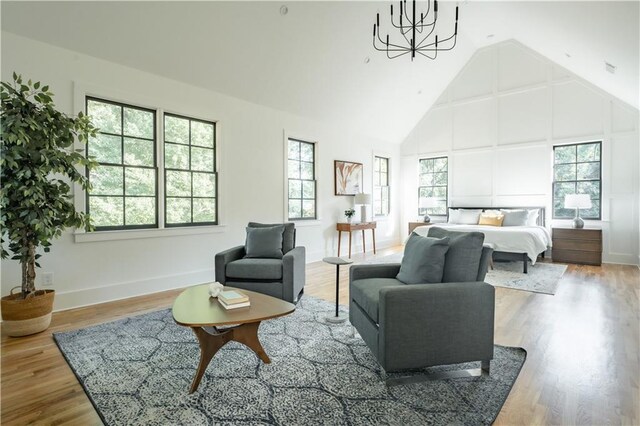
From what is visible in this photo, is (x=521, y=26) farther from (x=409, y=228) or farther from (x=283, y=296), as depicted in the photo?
(x=283, y=296)

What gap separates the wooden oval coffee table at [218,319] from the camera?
6.44 feet

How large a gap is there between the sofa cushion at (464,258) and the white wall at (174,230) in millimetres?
3412

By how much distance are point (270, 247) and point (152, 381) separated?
192cm

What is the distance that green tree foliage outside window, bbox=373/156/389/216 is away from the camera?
317 inches

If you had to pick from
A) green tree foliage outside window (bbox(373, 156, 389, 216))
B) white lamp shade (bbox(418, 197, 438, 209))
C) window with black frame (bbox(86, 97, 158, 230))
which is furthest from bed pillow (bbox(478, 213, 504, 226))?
window with black frame (bbox(86, 97, 158, 230))

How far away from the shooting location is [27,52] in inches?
126

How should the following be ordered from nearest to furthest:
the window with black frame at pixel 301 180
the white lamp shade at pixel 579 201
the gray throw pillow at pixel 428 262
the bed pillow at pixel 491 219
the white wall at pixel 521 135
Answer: the gray throw pillow at pixel 428 262
the white lamp shade at pixel 579 201
the white wall at pixel 521 135
the window with black frame at pixel 301 180
the bed pillow at pixel 491 219

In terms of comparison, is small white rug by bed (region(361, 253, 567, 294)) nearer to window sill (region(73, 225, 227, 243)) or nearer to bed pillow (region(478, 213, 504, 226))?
bed pillow (region(478, 213, 504, 226))

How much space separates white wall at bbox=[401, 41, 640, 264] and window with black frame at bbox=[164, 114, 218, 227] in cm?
556

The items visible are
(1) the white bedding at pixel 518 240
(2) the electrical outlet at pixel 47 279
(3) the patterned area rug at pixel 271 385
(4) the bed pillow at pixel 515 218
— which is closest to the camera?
(3) the patterned area rug at pixel 271 385

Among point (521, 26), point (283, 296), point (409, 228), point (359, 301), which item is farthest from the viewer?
point (409, 228)

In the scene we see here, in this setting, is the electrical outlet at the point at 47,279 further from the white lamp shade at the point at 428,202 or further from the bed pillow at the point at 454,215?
the white lamp shade at the point at 428,202

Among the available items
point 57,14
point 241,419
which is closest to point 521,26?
point 57,14

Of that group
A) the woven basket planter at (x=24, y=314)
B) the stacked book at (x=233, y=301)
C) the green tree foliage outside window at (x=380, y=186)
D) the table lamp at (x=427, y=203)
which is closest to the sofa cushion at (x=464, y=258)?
the stacked book at (x=233, y=301)
